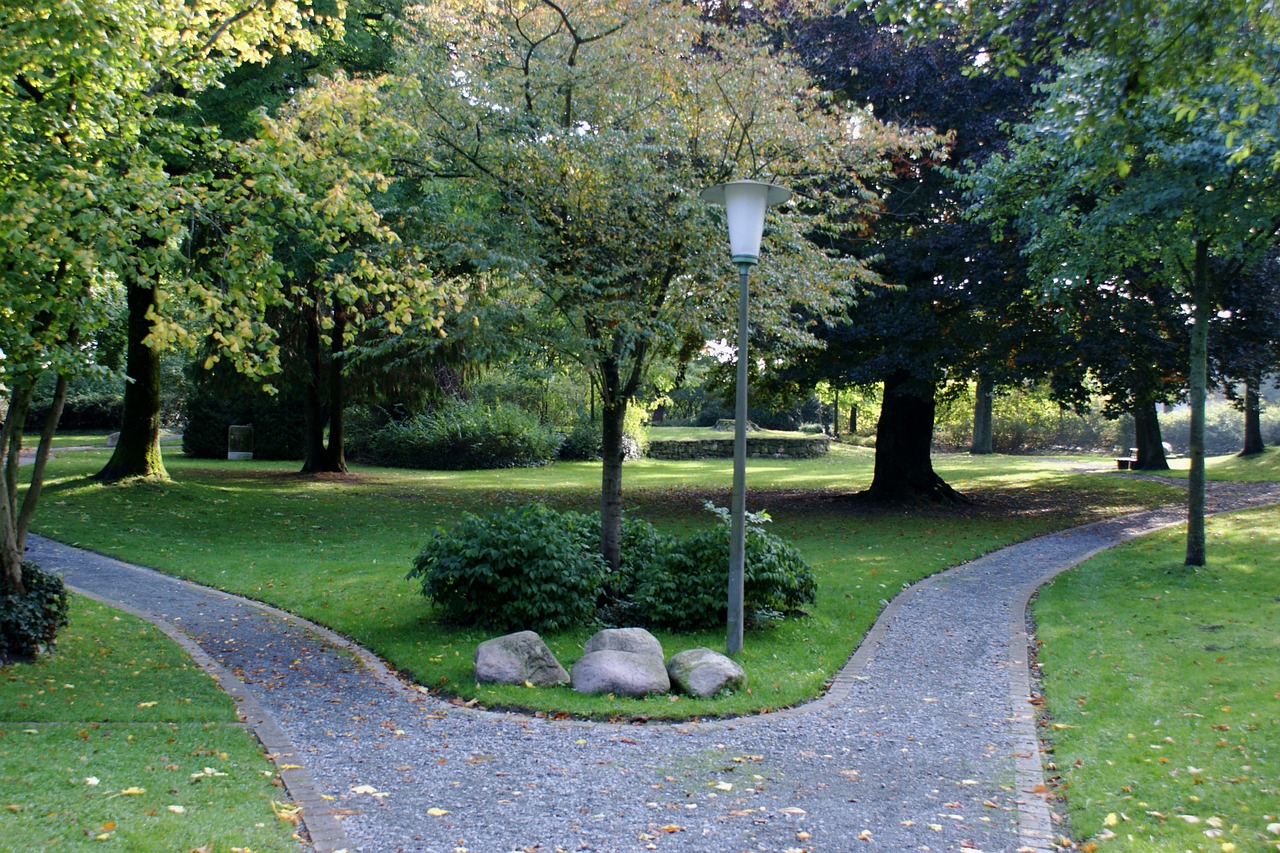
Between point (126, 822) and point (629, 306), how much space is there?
5930 millimetres

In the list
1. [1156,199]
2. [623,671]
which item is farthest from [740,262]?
[1156,199]

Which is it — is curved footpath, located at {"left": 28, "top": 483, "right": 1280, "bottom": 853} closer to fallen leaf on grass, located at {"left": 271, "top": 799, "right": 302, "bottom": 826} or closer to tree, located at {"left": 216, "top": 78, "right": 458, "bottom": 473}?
fallen leaf on grass, located at {"left": 271, "top": 799, "right": 302, "bottom": 826}

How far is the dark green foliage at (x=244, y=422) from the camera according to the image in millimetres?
28578

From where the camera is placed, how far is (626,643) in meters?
7.31

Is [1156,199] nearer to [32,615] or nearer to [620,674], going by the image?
[620,674]

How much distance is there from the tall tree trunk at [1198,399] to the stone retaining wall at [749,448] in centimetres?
2370

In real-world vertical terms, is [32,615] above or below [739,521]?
below

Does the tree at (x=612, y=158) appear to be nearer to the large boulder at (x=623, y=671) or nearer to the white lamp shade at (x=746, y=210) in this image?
the white lamp shade at (x=746, y=210)

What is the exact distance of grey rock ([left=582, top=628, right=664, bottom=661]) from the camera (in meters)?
7.21

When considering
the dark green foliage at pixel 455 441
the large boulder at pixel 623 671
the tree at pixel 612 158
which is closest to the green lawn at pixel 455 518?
the large boulder at pixel 623 671

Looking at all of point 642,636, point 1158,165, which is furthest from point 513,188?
point 1158,165

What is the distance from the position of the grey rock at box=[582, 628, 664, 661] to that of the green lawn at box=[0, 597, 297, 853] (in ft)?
8.70

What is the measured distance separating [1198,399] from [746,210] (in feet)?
23.2

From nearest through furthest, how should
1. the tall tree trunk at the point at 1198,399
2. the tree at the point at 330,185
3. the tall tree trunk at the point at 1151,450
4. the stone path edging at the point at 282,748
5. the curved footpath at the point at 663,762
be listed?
the stone path edging at the point at 282,748 < the curved footpath at the point at 663,762 < the tree at the point at 330,185 < the tall tree trunk at the point at 1198,399 < the tall tree trunk at the point at 1151,450
